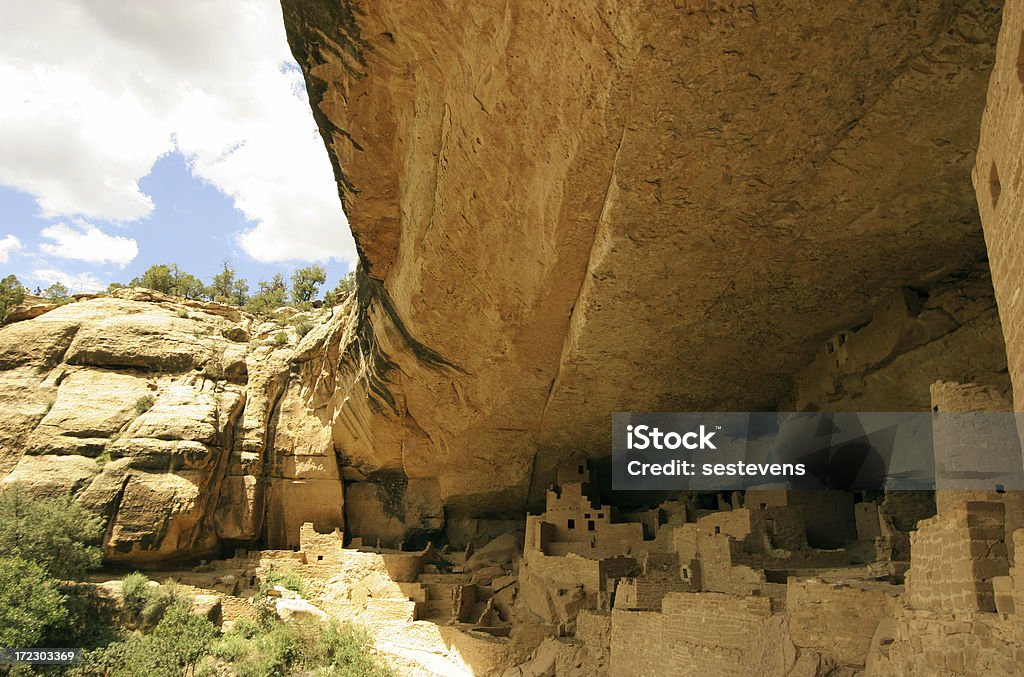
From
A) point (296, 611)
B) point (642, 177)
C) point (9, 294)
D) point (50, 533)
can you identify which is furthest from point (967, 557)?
point (9, 294)

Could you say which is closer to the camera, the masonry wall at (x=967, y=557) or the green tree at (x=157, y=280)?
the masonry wall at (x=967, y=557)

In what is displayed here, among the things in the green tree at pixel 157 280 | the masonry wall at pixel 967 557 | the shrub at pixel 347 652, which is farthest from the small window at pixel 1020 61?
the green tree at pixel 157 280

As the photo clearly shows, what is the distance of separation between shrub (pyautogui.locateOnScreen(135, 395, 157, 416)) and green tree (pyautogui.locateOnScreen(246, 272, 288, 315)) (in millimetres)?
5978

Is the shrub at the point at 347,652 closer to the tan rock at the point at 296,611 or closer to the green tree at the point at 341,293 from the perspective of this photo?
the tan rock at the point at 296,611

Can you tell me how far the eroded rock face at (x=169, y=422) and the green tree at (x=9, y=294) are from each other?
1013mm

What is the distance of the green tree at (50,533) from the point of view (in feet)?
41.8

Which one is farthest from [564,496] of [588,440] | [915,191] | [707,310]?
[915,191]

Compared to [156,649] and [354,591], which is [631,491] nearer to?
[354,591]

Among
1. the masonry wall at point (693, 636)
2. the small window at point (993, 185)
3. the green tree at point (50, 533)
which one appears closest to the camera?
the small window at point (993, 185)

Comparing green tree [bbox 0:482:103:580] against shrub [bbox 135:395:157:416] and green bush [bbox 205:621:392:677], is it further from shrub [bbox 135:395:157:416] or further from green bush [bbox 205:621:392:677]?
green bush [bbox 205:621:392:677]

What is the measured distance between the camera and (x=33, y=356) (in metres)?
17.2

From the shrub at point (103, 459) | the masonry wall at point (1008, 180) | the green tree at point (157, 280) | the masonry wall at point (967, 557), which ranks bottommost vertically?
the masonry wall at point (967, 557)

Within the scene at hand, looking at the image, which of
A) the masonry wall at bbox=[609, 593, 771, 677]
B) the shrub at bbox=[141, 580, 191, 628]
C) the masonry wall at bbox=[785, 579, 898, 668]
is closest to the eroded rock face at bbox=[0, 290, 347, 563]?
the shrub at bbox=[141, 580, 191, 628]

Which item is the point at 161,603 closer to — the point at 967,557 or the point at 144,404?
the point at 144,404
